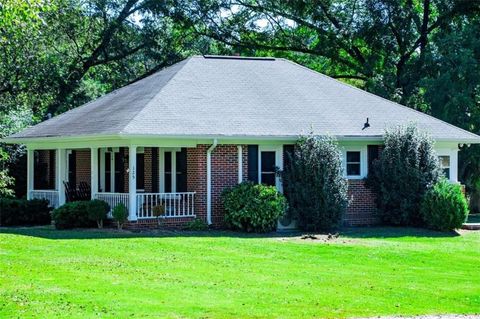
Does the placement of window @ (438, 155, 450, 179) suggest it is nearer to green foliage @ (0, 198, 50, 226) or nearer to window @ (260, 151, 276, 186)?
window @ (260, 151, 276, 186)

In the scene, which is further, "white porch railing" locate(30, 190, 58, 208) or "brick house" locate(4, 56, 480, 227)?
"white porch railing" locate(30, 190, 58, 208)

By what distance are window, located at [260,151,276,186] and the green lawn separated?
330 cm

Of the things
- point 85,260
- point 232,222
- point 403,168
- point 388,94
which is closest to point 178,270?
point 85,260

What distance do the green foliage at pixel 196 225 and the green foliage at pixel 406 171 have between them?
6.16 meters

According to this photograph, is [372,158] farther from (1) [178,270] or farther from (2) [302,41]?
(2) [302,41]

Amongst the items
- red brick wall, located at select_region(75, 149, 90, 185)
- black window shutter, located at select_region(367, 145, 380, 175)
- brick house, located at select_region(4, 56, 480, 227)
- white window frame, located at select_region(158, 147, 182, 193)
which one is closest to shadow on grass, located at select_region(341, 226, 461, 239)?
brick house, located at select_region(4, 56, 480, 227)

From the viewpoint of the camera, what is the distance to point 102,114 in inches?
1218

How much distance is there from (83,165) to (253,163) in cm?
770

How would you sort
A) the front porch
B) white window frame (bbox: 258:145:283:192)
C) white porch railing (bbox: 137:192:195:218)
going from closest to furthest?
white porch railing (bbox: 137:192:195:218)
the front porch
white window frame (bbox: 258:145:283:192)

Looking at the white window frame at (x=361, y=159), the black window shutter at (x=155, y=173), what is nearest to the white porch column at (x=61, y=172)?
the black window shutter at (x=155, y=173)

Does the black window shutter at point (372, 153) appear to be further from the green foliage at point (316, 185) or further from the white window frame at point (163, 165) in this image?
the white window frame at point (163, 165)

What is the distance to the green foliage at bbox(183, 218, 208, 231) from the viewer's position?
2791cm

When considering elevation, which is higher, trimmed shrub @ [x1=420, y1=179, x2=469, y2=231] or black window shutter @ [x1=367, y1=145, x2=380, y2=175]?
black window shutter @ [x1=367, y1=145, x2=380, y2=175]

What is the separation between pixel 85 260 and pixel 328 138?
1110 centimetres
